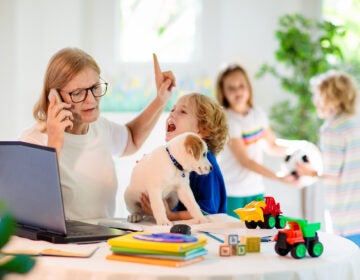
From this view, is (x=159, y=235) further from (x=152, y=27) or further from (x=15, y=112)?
(x=152, y=27)

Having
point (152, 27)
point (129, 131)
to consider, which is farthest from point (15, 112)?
point (129, 131)

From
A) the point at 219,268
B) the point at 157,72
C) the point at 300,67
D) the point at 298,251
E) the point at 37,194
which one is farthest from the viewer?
the point at 300,67

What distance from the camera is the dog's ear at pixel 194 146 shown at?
2.08 metres

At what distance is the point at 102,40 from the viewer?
566 centimetres

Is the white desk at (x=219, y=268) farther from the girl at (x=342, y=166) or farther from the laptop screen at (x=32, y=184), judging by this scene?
the girl at (x=342, y=166)

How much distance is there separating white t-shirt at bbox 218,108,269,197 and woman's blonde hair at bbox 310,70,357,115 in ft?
1.34

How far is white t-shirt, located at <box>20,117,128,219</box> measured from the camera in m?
2.34

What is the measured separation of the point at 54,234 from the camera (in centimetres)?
190

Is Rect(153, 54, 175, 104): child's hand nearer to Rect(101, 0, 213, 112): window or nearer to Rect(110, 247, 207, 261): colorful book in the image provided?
Rect(110, 247, 207, 261): colorful book

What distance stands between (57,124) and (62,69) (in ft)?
0.77

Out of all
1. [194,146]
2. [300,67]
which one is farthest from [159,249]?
[300,67]

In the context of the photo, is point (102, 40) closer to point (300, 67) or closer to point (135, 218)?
point (300, 67)

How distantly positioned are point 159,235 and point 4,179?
0.55m

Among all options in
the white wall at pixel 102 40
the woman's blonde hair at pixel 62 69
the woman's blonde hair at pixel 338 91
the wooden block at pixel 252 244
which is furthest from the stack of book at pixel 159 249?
the white wall at pixel 102 40
